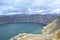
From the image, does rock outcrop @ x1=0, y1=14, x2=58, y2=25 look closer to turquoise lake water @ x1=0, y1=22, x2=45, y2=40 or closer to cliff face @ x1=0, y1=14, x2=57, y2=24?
cliff face @ x1=0, y1=14, x2=57, y2=24

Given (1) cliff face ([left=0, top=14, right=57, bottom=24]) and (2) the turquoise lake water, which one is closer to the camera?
(2) the turquoise lake water

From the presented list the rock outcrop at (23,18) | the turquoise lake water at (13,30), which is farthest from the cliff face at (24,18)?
the turquoise lake water at (13,30)

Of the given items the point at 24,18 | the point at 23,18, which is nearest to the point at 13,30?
the point at 23,18

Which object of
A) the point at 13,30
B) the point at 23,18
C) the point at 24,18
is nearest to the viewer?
the point at 13,30

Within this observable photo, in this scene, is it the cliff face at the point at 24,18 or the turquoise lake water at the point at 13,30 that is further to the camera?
the cliff face at the point at 24,18

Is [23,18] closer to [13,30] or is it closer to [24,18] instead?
[24,18]

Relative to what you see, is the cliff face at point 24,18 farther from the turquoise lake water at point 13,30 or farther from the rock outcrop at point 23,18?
the turquoise lake water at point 13,30

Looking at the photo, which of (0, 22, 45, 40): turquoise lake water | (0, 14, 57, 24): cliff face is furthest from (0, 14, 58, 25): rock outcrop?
(0, 22, 45, 40): turquoise lake water

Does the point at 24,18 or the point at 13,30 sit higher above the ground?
the point at 13,30

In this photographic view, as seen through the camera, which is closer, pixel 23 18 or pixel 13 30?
pixel 13 30

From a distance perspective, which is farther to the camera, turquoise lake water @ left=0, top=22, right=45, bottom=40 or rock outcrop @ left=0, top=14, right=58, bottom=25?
rock outcrop @ left=0, top=14, right=58, bottom=25

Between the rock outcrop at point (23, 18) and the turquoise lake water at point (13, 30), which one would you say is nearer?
the turquoise lake water at point (13, 30)
